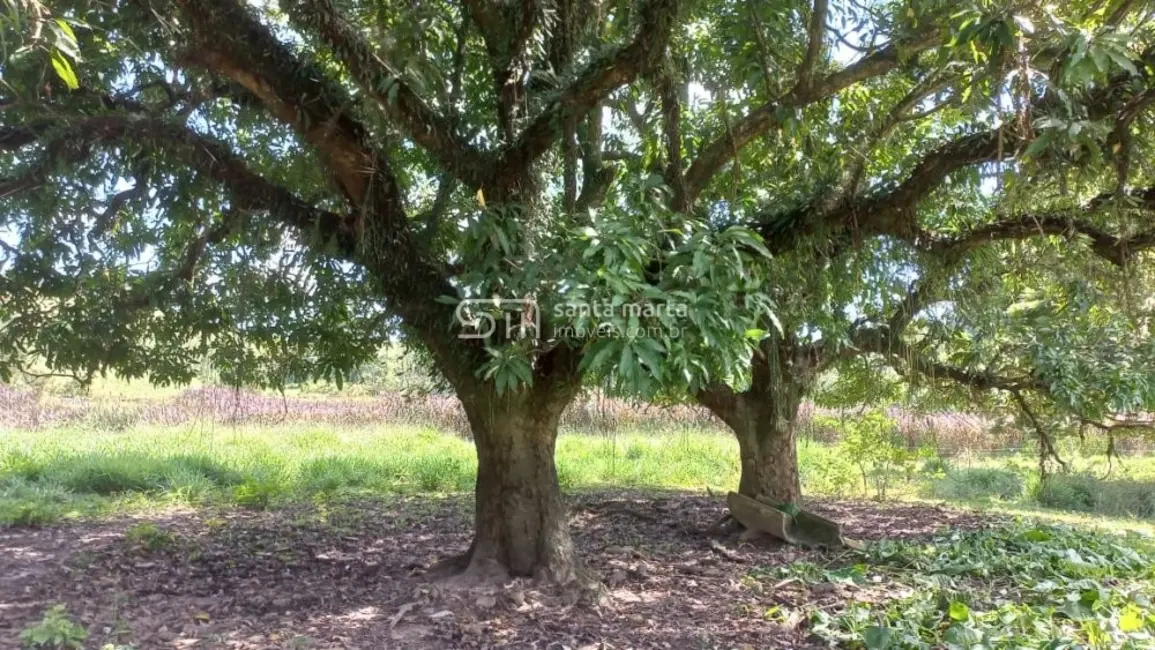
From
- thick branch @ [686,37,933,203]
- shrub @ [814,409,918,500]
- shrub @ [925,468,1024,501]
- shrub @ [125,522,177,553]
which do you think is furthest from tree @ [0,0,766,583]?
shrub @ [925,468,1024,501]

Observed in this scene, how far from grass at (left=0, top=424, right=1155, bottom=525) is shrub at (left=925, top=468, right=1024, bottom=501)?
0.03 metres

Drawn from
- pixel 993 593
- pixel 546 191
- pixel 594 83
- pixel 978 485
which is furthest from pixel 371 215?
pixel 978 485

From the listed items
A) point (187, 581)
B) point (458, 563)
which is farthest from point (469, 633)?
point (187, 581)

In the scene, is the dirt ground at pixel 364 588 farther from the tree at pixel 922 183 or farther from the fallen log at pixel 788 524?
the tree at pixel 922 183

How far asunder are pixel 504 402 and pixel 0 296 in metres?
3.32

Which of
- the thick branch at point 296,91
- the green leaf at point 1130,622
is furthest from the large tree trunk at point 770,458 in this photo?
the thick branch at point 296,91

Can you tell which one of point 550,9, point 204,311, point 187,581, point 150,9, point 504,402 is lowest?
point 187,581

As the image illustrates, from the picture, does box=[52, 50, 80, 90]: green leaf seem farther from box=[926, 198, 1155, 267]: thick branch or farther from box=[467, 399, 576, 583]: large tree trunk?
box=[926, 198, 1155, 267]: thick branch

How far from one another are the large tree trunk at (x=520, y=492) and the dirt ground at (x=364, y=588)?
204 mm

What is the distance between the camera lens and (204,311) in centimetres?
527

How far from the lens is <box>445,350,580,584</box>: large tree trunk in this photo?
177 inches

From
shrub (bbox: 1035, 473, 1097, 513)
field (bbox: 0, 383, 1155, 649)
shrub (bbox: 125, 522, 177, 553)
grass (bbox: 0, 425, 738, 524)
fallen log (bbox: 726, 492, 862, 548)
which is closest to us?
field (bbox: 0, 383, 1155, 649)

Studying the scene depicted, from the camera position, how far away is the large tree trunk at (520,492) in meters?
4.51

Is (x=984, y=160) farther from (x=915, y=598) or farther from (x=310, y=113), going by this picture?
(x=310, y=113)
